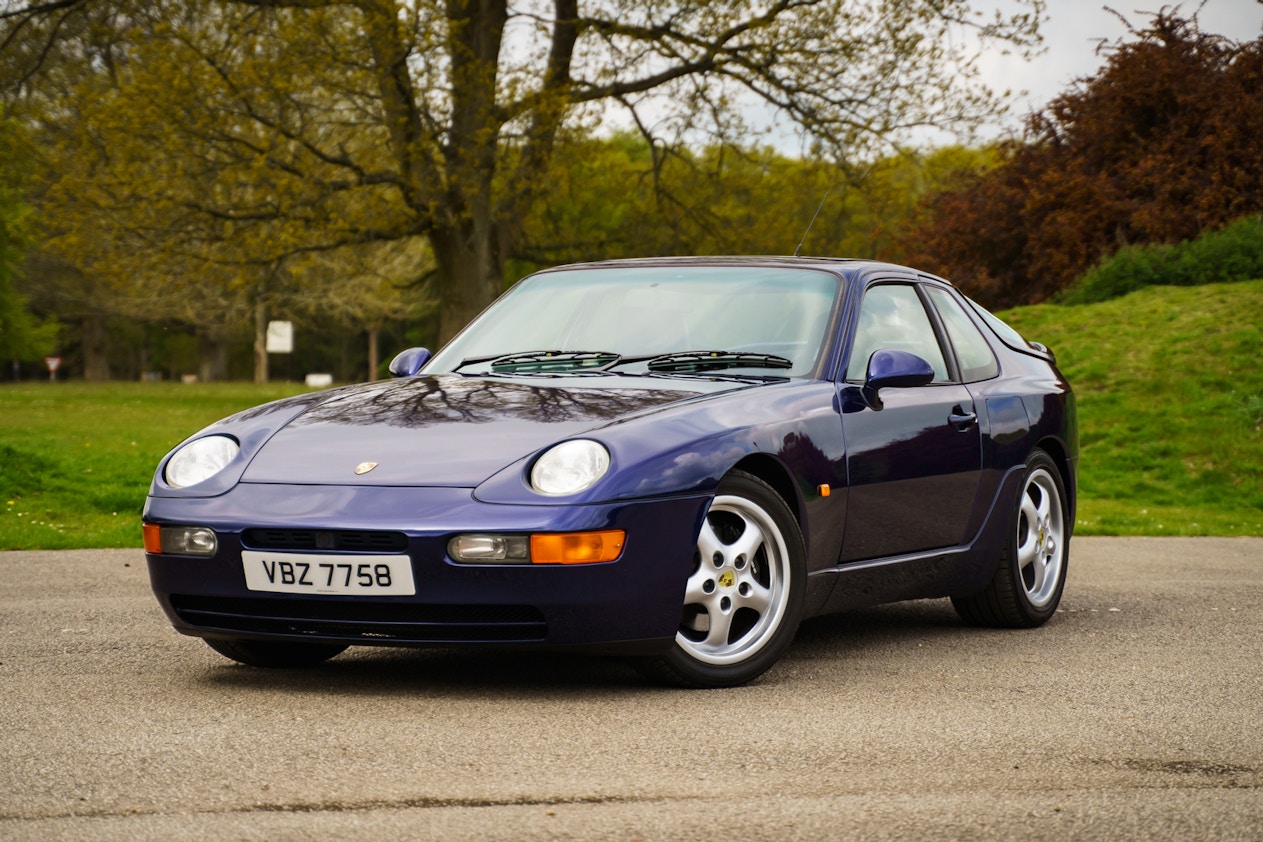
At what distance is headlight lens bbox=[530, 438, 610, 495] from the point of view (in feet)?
15.8

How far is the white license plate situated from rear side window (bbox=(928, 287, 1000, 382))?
293cm

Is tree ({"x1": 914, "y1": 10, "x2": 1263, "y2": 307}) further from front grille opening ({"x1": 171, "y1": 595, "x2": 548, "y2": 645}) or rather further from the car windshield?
front grille opening ({"x1": 171, "y1": 595, "x2": 548, "y2": 645})

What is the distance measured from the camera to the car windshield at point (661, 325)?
598 cm

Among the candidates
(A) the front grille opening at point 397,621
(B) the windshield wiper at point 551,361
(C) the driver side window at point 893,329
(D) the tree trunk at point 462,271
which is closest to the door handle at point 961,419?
(C) the driver side window at point 893,329

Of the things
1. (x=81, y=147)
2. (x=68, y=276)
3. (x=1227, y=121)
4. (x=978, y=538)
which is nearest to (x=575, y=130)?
(x=81, y=147)

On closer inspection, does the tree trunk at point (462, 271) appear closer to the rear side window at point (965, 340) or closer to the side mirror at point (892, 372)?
the rear side window at point (965, 340)

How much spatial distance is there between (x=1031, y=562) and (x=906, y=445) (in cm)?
129

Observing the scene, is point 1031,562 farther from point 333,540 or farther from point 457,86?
point 457,86

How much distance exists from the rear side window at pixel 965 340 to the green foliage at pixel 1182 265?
1608 centimetres

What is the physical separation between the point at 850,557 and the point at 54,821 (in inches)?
121

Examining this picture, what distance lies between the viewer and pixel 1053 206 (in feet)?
85.5

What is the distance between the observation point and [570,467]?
192 inches

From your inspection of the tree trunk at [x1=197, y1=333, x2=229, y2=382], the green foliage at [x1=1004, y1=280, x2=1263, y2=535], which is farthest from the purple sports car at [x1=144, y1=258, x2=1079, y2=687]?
the tree trunk at [x1=197, y1=333, x2=229, y2=382]

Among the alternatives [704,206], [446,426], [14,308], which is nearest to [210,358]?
[14,308]
